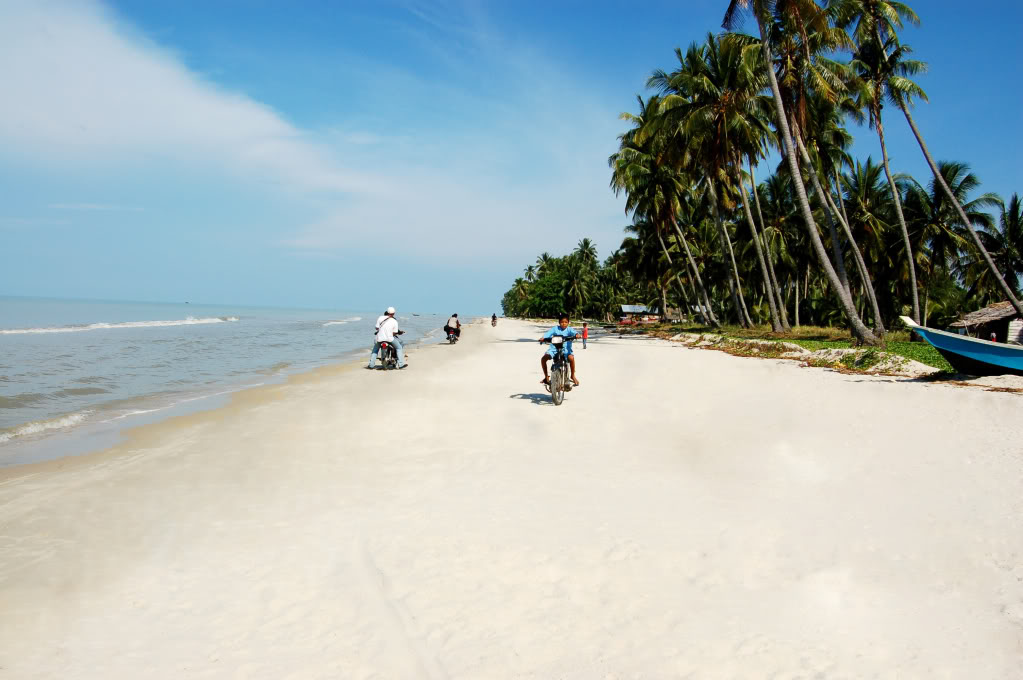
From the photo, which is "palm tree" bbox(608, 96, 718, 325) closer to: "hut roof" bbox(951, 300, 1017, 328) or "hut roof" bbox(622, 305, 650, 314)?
"hut roof" bbox(951, 300, 1017, 328)

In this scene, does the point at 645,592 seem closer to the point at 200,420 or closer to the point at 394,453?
the point at 394,453

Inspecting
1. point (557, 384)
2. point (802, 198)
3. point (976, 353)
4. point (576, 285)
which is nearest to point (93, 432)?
point (557, 384)

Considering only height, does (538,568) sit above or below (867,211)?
below

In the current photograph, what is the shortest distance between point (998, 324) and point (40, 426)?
34230mm

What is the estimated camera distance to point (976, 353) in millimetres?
11195

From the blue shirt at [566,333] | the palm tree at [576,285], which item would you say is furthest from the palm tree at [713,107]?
the palm tree at [576,285]

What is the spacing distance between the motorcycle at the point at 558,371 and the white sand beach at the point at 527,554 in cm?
205

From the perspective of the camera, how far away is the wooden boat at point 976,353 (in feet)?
35.5

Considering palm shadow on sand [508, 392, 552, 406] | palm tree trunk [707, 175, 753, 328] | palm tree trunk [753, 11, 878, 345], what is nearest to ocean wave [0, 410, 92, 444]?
palm shadow on sand [508, 392, 552, 406]

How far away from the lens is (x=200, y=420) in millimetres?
9195

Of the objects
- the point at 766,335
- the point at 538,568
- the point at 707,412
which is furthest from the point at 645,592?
the point at 766,335

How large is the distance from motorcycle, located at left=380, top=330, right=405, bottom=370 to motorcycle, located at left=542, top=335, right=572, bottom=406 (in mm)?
7248

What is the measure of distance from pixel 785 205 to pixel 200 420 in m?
39.4

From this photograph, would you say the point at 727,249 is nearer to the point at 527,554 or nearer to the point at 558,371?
the point at 558,371
